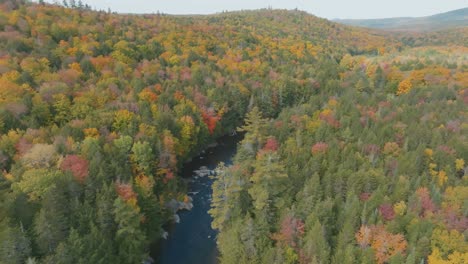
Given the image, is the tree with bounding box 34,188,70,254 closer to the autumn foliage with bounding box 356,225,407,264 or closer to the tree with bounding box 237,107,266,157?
the tree with bounding box 237,107,266,157

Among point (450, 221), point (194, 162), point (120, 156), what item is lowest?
point (194, 162)

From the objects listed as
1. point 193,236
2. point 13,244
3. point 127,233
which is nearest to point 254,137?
point 193,236

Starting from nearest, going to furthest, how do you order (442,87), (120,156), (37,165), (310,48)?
(37,165) < (120,156) < (442,87) < (310,48)

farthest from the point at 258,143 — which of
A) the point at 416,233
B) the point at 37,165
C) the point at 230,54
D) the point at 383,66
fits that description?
the point at 383,66

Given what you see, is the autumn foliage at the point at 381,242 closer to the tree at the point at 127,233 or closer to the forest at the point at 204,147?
the forest at the point at 204,147

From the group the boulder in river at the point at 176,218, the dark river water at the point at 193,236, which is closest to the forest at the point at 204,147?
the dark river water at the point at 193,236

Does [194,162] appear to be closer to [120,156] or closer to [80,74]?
[120,156]

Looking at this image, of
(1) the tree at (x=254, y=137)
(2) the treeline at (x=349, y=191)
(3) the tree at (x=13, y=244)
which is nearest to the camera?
(3) the tree at (x=13, y=244)
